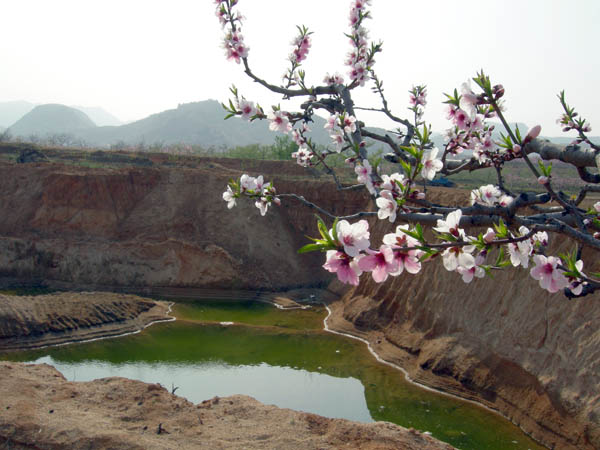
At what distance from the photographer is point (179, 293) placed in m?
19.3

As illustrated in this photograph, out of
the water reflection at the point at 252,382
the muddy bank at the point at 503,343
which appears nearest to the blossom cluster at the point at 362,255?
the muddy bank at the point at 503,343

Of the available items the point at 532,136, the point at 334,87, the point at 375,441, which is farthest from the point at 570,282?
the point at 375,441

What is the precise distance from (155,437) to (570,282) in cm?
678

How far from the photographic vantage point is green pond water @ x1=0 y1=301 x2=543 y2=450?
988cm

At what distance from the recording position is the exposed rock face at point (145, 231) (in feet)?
65.5

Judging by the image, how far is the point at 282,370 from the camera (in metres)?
12.3

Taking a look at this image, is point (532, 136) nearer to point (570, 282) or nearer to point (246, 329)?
point (570, 282)

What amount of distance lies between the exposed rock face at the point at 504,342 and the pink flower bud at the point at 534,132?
7899 millimetres

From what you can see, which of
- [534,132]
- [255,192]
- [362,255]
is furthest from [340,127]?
[362,255]

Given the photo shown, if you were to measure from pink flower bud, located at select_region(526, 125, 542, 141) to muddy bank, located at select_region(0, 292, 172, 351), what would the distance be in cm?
1412

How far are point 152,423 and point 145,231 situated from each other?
49.0 feet

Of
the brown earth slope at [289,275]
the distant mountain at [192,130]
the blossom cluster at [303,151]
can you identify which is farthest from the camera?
the distant mountain at [192,130]

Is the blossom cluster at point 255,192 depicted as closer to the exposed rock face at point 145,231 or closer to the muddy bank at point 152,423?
the muddy bank at point 152,423

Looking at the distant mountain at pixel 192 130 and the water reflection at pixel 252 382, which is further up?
the distant mountain at pixel 192 130
